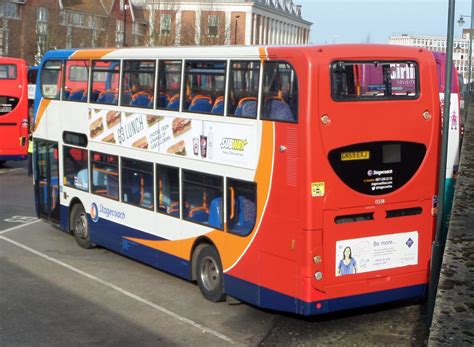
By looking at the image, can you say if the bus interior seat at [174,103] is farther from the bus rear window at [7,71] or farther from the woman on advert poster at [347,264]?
the bus rear window at [7,71]

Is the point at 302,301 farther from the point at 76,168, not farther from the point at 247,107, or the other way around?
the point at 76,168

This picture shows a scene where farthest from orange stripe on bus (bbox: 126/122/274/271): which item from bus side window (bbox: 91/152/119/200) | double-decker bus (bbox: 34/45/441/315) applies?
bus side window (bbox: 91/152/119/200)

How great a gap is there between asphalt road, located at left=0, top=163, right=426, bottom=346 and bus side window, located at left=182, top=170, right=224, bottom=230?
1.20m

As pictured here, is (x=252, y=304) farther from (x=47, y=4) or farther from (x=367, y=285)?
(x=47, y=4)

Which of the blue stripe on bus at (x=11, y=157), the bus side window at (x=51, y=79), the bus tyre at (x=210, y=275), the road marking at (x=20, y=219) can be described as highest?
the bus side window at (x=51, y=79)

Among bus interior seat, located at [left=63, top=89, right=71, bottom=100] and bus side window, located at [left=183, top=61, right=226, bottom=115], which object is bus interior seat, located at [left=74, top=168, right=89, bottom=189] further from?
bus side window, located at [left=183, top=61, right=226, bottom=115]

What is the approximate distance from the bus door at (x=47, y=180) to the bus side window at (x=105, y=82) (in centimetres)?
216

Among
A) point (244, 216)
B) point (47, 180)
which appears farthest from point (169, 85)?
point (47, 180)

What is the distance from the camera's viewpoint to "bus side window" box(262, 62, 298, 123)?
30.4 ft

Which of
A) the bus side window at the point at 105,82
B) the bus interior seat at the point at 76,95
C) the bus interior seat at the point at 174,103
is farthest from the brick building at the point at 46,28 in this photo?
the bus interior seat at the point at 174,103

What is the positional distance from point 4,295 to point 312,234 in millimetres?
4901

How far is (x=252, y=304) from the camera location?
10203 millimetres

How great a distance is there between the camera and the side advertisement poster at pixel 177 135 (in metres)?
10.2

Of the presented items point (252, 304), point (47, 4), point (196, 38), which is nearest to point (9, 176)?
point (252, 304)
